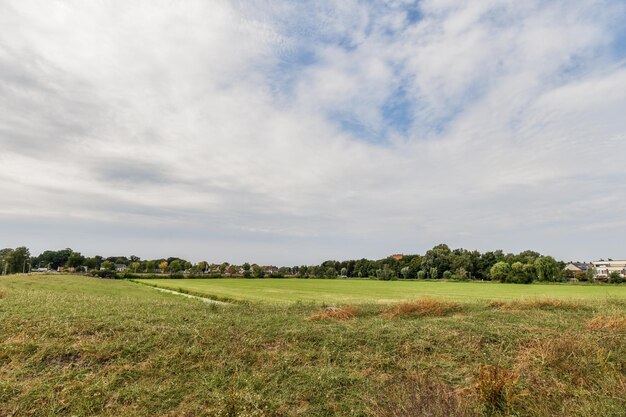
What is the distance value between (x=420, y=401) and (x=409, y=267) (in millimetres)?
134183

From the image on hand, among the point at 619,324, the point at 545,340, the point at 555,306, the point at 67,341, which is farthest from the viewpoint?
the point at 555,306

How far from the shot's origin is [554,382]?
7.50m

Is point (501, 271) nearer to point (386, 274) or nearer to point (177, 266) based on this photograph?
point (386, 274)

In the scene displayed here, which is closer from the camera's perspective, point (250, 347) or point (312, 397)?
point (312, 397)

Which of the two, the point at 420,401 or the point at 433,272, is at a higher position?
the point at 433,272

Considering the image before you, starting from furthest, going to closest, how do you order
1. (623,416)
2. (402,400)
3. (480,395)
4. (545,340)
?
(545,340) → (480,395) → (402,400) → (623,416)

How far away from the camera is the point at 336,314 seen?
46.0ft

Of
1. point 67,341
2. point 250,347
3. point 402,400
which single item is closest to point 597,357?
point 402,400

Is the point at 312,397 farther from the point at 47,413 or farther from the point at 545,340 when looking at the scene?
the point at 545,340

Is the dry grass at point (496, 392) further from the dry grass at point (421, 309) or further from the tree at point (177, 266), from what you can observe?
the tree at point (177, 266)

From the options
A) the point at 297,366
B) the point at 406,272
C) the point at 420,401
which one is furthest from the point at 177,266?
the point at 420,401

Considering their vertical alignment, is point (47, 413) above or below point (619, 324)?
below

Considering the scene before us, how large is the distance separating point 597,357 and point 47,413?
11912 mm

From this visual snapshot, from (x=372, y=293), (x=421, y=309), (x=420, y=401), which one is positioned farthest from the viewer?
(x=372, y=293)
